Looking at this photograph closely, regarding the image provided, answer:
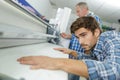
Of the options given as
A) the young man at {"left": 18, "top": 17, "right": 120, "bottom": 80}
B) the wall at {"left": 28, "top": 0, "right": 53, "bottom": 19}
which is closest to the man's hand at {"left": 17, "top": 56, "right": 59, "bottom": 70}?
the young man at {"left": 18, "top": 17, "right": 120, "bottom": 80}

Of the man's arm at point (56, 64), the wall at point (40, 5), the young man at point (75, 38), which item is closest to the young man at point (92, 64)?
the man's arm at point (56, 64)

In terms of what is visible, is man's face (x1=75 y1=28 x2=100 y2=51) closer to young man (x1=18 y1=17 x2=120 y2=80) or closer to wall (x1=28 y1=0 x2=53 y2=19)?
young man (x1=18 y1=17 x2=120 y2=80)

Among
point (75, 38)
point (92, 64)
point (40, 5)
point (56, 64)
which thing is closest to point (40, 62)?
point (56, 64)

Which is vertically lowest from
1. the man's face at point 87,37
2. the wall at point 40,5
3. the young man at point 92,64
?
the young man at point 92,64

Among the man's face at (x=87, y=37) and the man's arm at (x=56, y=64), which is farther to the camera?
the man's face at (x=87, y=37)

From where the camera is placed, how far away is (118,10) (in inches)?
303

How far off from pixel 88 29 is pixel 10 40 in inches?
32.4

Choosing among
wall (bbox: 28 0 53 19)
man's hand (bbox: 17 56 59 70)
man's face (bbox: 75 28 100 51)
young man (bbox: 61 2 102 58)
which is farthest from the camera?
wall (bbox: 28 0 53 19)

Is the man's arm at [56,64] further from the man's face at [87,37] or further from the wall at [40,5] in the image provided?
the wall at [40,5]

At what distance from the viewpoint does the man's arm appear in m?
0.88

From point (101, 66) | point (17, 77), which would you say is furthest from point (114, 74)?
point (17, 77)

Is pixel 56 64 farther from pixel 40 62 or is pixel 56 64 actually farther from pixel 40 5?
pixel 40 5

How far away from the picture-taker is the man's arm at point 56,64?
0.88 metres

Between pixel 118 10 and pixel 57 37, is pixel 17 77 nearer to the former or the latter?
pixel 57 37
